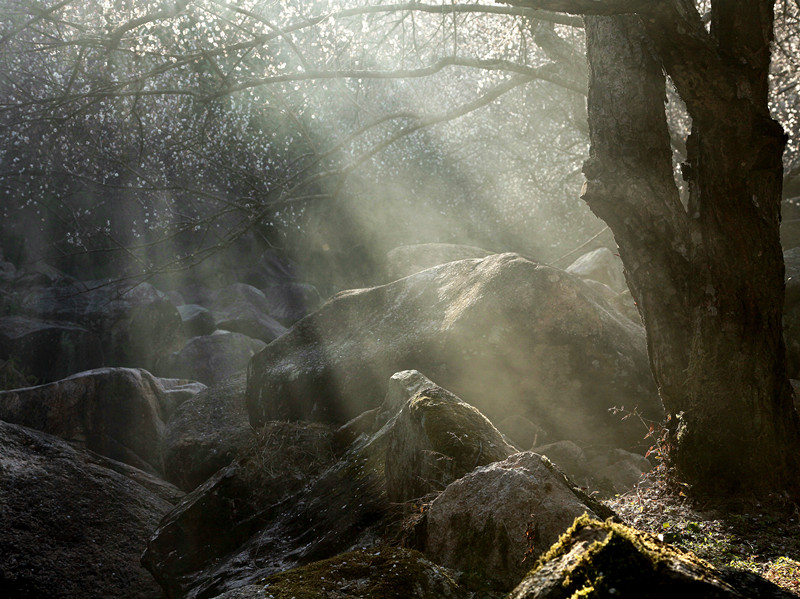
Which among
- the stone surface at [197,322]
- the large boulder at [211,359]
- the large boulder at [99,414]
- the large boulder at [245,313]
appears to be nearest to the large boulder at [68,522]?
the large boulder at [99,414]

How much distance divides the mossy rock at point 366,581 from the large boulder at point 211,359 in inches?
534

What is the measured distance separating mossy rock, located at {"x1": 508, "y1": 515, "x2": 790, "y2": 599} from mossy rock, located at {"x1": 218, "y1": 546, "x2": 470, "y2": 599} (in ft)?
2.53

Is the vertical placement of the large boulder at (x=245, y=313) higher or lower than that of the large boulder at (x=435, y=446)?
higher

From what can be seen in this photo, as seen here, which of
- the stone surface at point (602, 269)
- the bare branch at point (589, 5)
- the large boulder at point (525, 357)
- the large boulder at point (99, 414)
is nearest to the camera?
the bare branch at point (589, 5)

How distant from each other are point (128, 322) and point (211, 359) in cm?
674

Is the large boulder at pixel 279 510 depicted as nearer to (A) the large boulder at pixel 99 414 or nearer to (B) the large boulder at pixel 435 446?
(B) the large boulder at pixel 435 446

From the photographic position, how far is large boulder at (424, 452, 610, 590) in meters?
3.00

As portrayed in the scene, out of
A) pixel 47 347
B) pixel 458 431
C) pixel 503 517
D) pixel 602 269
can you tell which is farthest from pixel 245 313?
pixel 503 517

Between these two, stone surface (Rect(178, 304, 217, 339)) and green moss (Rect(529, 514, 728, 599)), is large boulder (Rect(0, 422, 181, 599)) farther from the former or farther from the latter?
stone surface (Rect(178, 304, 217, 339))

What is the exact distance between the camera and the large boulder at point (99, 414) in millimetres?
9086

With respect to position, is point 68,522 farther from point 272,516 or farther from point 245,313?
point 245,313

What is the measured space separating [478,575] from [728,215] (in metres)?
2.81

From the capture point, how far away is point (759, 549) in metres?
3.48

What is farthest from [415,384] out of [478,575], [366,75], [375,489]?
[366,75]
